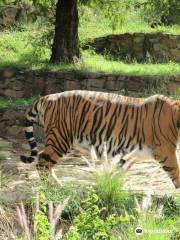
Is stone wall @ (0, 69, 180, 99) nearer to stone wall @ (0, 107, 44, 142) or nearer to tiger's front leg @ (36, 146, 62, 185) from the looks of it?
stone wall @ (0, 107, 44, 142)

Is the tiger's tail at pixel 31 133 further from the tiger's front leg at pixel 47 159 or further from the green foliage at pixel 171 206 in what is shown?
the green foliage at pixel 171 206

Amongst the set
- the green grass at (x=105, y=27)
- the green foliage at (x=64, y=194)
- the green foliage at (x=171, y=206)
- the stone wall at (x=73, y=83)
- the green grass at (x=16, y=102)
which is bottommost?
the green grass at (x=16, y=102)

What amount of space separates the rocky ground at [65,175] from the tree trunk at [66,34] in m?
3.79

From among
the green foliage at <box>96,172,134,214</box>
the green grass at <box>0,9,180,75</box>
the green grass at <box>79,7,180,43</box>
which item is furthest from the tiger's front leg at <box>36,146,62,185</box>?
the green grass at <box>79,7,180,43</box>

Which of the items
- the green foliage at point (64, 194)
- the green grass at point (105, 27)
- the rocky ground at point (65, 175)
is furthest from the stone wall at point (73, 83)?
the green foliage at point (64, 194)

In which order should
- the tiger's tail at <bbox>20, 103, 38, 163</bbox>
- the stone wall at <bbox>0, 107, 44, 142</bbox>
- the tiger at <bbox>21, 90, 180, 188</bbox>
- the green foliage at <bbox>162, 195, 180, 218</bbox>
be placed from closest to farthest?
the green foliage at <bbox>162, 195, 180, 218</bbox>, the tiger at <bbox>21, 90, 180, 188</bbox>, the tiger's tail at <bbox>20, 103, 38, 163</bbox>, the stone wall at <bbox>0, 107, 44, 142</bbox>

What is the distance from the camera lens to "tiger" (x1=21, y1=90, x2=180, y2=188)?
292 inches

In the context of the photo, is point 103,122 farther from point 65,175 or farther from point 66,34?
point 66,34

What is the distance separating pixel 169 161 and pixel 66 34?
6.79 meters

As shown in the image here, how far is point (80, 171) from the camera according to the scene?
333 inches

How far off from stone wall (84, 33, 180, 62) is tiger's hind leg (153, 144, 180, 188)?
331 inches

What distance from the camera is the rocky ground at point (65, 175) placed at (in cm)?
674

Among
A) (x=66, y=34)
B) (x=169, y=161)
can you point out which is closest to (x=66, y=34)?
(x=66, y=34)

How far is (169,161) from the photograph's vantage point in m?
7.19
